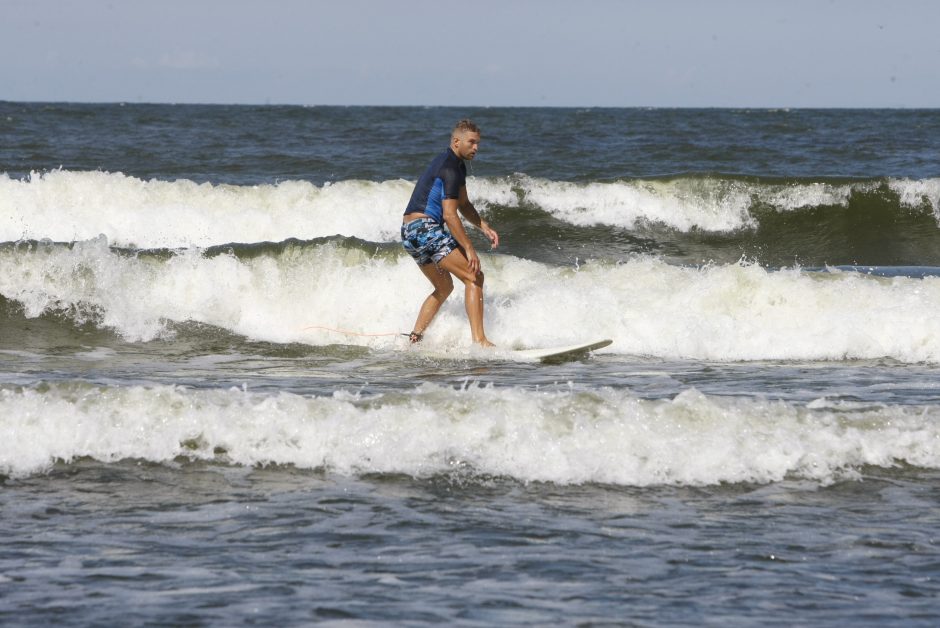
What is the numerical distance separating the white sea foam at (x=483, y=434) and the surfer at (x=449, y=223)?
7.75 ft

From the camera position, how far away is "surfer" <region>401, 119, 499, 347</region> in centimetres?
921

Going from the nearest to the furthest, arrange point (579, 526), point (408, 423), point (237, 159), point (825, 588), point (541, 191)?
1. point (825, 588)
2. point (579, 526)
3. point (408, 423)
4. point (541, 191)
5. point (237, 159)

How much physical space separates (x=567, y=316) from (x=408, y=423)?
4.93 metres

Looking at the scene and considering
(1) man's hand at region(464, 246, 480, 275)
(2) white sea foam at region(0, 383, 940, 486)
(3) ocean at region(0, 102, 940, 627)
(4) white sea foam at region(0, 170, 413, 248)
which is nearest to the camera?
(3) ocean at region(0, 102, 940, 627)

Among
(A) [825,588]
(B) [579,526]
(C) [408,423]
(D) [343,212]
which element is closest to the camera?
(A) [825,588]

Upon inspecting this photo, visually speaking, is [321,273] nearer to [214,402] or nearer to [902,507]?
[214,402]

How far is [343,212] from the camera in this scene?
1786 centimetres

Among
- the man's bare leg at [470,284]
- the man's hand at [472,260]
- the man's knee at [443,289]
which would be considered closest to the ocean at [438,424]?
the man's bare leg at [470,284]

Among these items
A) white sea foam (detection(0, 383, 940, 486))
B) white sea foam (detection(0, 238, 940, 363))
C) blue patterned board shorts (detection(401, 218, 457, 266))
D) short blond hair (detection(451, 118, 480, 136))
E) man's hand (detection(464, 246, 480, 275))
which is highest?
short blond hair (detection(451, 118, 480, 136))

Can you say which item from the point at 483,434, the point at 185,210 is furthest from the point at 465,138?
the point at 185,210

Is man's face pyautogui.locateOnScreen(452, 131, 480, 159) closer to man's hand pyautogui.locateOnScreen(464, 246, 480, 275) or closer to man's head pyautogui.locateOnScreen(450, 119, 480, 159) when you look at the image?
man's head pyautogui.locateOnScreen(450, 119, 480, 159)

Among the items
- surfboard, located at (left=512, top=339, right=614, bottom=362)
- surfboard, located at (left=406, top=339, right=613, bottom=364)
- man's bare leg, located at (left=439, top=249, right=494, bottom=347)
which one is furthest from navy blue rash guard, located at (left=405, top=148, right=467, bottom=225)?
surfboard, located at (left=512, top=339, right=614, bottom=362)

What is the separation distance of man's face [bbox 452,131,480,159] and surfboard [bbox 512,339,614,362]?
184 cm

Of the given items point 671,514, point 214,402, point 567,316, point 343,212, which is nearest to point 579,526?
point 671,514
